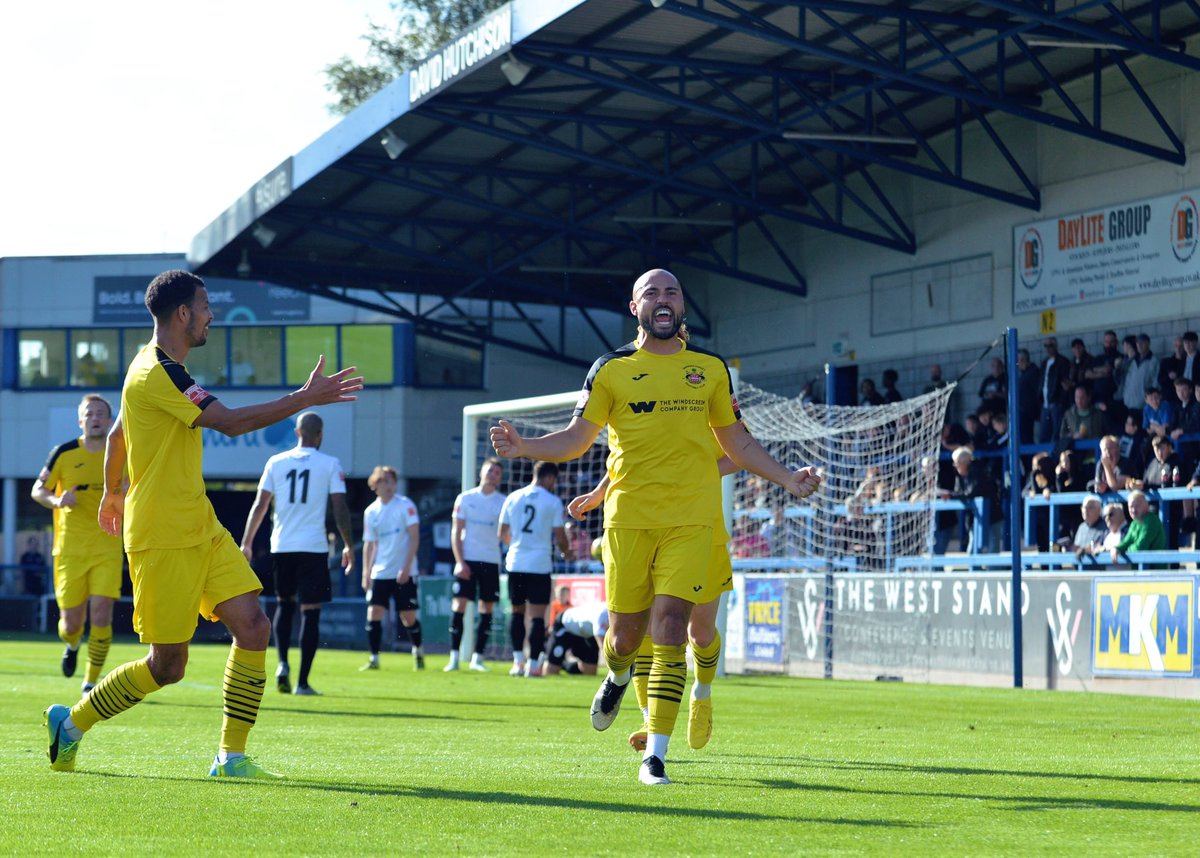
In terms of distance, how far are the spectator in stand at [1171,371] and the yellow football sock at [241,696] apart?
15927 mm

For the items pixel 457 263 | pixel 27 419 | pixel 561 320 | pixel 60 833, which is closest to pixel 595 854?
pixel 60 833

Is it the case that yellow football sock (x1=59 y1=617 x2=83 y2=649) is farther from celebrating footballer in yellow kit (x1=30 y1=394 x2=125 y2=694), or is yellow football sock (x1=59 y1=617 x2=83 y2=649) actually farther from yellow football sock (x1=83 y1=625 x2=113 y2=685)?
yellow football sock (x1=83 y1=625 x2=113 y2=685)

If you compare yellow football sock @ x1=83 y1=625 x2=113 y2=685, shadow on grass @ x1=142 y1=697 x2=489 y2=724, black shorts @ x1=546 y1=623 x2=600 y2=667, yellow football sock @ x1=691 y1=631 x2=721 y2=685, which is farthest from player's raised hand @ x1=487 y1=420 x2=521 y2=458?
black shorts @ x1=546 y1=623 x2=600 y2=667

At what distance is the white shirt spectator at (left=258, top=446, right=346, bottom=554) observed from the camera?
14.4 meters

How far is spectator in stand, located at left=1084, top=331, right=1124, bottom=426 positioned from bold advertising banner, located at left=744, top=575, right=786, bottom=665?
15.2 ft

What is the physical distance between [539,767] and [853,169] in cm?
2317

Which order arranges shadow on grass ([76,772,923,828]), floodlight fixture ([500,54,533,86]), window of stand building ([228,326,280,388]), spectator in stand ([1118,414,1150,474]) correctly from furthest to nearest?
window of stand building ([228,326,280,388])
floodlight fixture ([500,54,533,86])
spectator in stand ([1118,414,1150,474])
shadow on grass ([76,772,923,828])

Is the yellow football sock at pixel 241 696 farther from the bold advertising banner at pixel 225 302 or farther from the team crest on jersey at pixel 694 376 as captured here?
the bold advertising banner at pixel 225 302

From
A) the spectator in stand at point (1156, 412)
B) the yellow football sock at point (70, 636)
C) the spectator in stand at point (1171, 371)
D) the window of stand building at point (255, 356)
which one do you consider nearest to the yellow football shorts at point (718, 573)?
the yellow football sock at point (70, 636)

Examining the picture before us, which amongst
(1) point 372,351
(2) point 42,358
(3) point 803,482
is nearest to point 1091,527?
(3) point 803,482

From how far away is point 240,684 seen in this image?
7547 millimetres

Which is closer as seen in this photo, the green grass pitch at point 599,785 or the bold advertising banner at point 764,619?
the green grass pitch at point 599,785

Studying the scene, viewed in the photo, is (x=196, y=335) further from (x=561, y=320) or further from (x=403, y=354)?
(x=403, y=354)

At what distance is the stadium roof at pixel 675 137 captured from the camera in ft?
71.5
